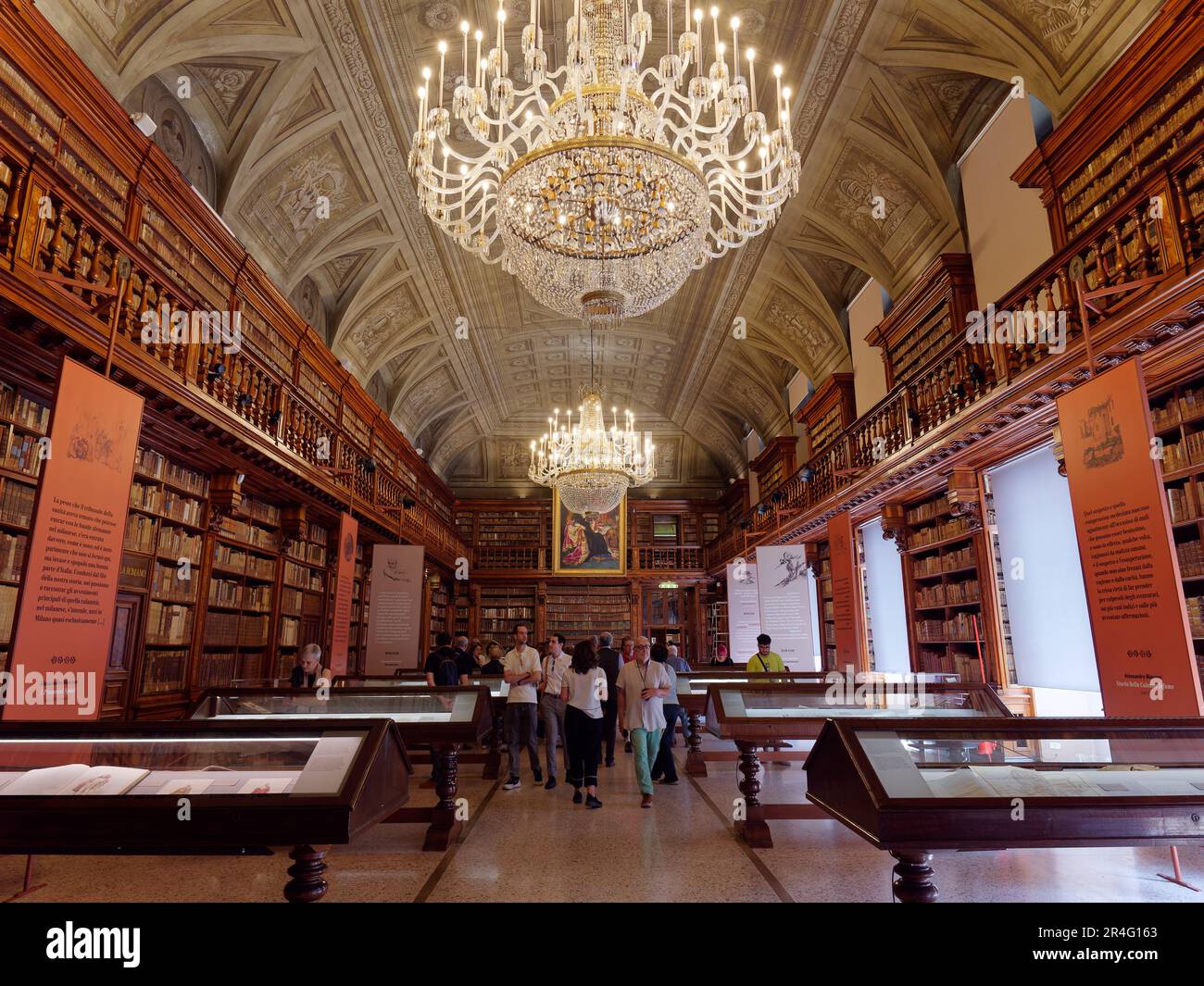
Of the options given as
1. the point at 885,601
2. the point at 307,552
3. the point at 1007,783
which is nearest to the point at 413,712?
the point at 1007,783

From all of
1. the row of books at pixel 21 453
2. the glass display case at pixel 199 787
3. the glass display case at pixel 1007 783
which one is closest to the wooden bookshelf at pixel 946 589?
the glass display case at pixel 1007 783

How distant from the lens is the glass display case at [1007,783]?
6.40 ft

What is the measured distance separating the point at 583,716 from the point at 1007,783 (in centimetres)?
373

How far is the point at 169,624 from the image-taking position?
6.27 m

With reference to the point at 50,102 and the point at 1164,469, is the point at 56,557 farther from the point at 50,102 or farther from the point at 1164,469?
the point at 1164,469

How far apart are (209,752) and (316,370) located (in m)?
8.59

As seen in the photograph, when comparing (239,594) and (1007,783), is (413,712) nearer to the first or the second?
(1007,783)

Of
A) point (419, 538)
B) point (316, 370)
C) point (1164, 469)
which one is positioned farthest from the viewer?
point (419, 538)

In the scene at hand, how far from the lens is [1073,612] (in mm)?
6086

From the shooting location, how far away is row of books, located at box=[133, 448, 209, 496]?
5.84 metres

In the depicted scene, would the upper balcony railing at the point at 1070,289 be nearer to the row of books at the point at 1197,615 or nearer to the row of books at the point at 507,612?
the row of books at the point at 1197,615
